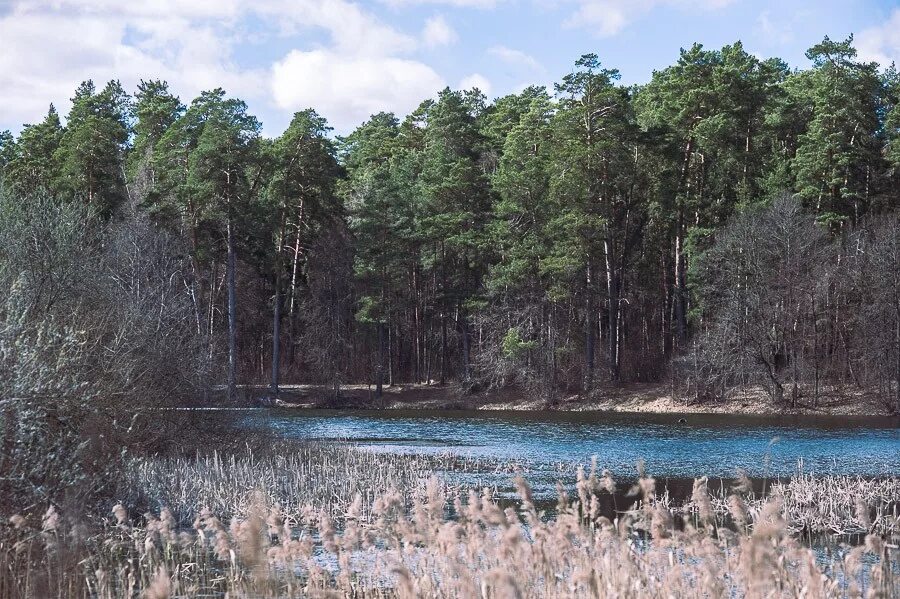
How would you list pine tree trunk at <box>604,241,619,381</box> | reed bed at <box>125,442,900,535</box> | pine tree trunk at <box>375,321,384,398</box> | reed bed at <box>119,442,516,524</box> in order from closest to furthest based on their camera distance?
reed bed at <box>125,442,900,535</box> → reed bed at <box>119,442,516,524</box> → pine tree trunk at <box>604,241,619,381</box> → pine tree trunk at <box>375,321,384,398</box>

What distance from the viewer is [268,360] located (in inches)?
2687

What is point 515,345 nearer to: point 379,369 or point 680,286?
point 379,369

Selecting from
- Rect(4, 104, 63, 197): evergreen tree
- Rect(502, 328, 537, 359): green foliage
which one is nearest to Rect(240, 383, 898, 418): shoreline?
Rect(502, 328, 537, 359): green foliage

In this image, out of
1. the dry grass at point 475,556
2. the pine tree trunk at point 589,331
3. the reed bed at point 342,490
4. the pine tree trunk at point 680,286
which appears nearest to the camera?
the dry grass at point 475,556

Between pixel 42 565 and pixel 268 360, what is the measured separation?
194ft

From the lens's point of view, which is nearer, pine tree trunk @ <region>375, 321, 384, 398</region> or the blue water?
the blue water

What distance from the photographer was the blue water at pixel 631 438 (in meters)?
26.0

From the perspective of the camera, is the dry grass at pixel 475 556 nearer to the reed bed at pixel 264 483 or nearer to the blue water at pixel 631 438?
the reed bed at pixel 264 483

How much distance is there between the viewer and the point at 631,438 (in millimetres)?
34875

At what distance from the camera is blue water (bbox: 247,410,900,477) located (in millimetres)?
26000

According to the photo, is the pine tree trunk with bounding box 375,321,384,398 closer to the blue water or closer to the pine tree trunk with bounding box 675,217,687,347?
the blue water

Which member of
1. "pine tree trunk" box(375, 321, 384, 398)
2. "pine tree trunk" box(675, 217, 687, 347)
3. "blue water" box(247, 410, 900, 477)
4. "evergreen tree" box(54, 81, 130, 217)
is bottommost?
"blue water" box(247, 410, 900, 477)

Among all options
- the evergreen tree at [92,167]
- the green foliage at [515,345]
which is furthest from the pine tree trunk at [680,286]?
the evergreen tree at [92,167]

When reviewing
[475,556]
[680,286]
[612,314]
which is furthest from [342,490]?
[680,286]
